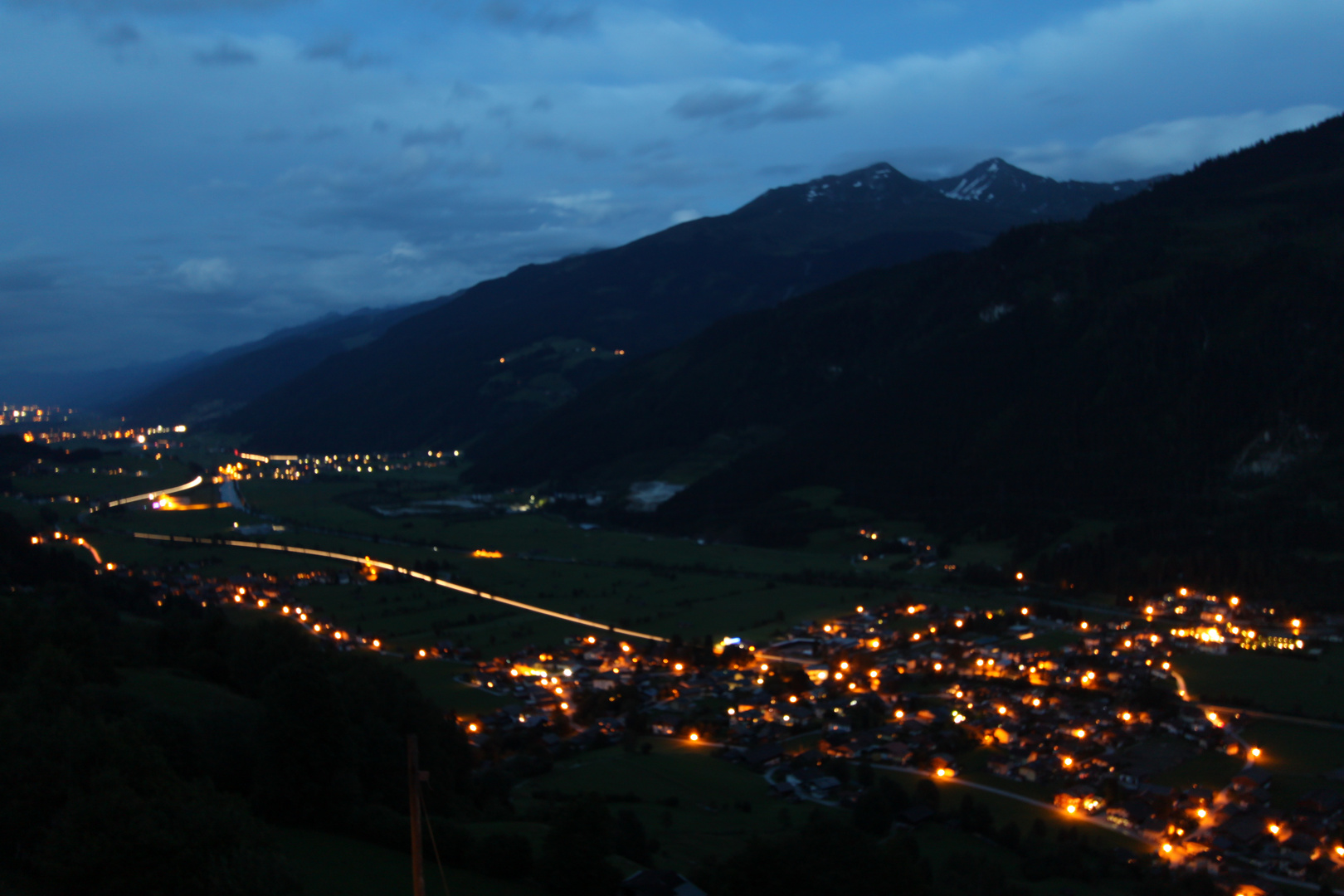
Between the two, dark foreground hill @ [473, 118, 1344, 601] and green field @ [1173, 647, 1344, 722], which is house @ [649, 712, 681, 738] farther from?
dark foreground hill @ [473, 118, 1344, 601]

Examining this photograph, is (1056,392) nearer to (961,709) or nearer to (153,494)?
(961,709)

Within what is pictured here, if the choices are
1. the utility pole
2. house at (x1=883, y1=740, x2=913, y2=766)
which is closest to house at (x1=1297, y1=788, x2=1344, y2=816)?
house at (x1=883, y1=740, x2=913, y2=766)

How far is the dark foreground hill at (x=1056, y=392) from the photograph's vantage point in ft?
224

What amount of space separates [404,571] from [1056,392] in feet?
A: 181

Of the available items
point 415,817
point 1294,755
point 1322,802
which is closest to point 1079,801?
point 1322,802

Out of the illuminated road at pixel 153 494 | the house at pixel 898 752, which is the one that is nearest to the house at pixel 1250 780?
the house at pixel 898 752

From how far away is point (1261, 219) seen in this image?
93438 millimetres

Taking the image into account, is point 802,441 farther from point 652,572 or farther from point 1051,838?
point 1051,838

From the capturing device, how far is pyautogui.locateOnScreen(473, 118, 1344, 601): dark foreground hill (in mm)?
68125

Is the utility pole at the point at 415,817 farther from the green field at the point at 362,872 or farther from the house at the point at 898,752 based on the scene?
the house at the point at 898,752

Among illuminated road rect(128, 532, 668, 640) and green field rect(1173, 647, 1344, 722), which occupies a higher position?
illuminated road rect(128, 532, 668, 640)

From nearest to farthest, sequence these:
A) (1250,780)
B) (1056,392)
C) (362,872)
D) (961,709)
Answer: (362,872) < (1250,780) < (961,709) < (1056,392)

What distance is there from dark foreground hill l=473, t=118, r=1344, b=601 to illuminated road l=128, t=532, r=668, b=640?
2714 centimetres

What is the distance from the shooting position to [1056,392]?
278 feet
